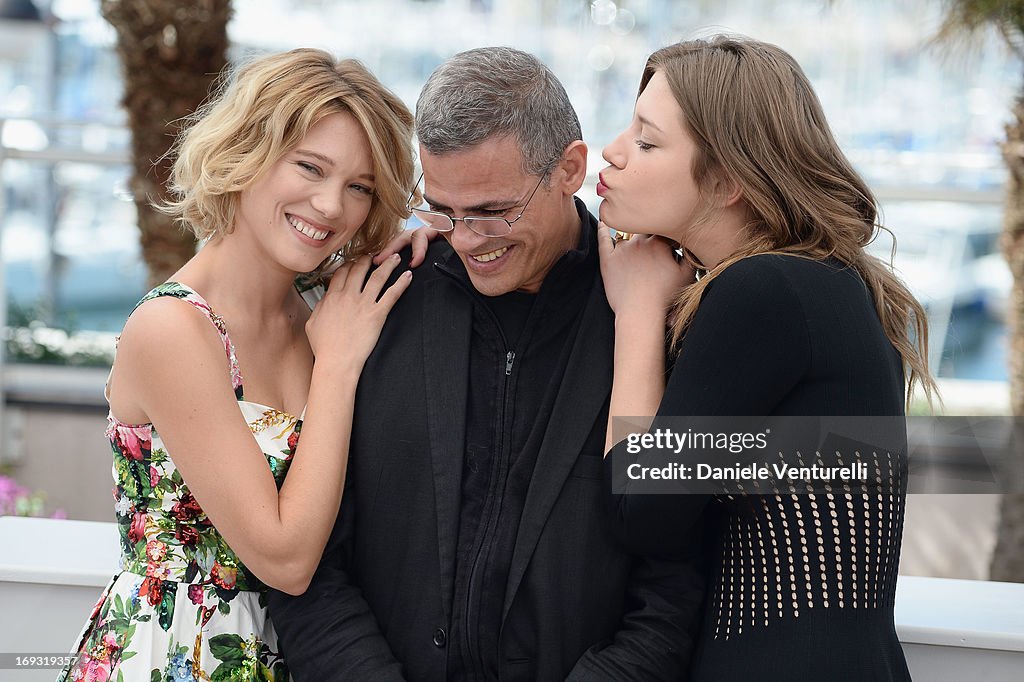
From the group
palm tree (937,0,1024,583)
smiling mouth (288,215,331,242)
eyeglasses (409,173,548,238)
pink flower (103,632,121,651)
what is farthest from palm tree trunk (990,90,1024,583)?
pink flower (103,632,121,651)

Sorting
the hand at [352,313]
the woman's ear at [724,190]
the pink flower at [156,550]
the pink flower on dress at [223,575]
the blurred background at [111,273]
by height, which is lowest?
the blurred background at [111,273]

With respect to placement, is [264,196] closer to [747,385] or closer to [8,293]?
[747,385]

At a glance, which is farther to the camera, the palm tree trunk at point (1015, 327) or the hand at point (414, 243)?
the palm tree trunk at point (1015, 327)

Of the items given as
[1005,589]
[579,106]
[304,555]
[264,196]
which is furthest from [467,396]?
[579,106]

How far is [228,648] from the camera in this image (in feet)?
6.72

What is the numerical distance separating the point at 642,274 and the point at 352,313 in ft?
1.96

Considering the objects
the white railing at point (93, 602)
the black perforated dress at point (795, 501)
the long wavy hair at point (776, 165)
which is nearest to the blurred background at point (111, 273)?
the white railing at point (93, 602)

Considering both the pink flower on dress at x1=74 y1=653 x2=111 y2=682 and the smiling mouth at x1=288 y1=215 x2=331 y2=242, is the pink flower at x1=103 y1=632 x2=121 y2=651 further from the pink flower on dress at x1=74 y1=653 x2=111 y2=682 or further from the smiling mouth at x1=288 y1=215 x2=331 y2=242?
the smiling mouth at x1=288 y1=215 x2=331 y2=242

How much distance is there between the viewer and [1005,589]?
94.6 inches

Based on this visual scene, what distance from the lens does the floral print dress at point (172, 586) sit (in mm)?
2025

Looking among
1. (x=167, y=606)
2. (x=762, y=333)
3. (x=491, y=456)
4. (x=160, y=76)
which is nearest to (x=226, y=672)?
(x=167, y=606)

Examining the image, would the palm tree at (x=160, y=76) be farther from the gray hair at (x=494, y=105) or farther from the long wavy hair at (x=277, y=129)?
the gray hair at (x=494, y=105)

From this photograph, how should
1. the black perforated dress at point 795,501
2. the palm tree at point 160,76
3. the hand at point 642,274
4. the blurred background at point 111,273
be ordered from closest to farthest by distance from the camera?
the black perforated dress at point 795,501 < the hand at point 642,274 < the palm tree at point 160,76 < the blurred background at point 111,273

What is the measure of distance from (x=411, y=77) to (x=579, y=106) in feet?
6.87
